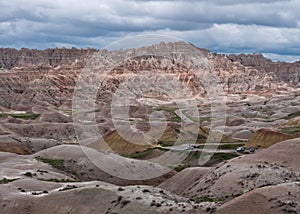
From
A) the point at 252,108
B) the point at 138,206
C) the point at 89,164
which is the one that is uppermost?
the point at 138,206

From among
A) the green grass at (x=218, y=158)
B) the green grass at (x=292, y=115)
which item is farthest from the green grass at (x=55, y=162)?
the green grass at (x=292, y=115)

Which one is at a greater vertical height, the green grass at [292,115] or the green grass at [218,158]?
the green grass at [218,158]

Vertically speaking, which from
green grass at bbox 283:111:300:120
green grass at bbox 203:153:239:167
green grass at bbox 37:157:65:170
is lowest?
green grass at bbox 283:111:300:120

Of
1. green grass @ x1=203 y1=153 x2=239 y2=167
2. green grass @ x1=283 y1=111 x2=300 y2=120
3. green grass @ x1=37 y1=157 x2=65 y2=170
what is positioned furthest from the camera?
green grass @ x1=283 y1=111 x2=300 y2=120

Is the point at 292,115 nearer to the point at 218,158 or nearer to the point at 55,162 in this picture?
the point at 218,158

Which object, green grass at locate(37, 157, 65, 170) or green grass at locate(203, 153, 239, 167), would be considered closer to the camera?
green grass at locate(37, 157, 65, 170)

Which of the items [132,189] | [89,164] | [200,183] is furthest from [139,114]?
[132,189]

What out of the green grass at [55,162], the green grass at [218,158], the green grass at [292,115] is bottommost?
the green grass at [292,115]

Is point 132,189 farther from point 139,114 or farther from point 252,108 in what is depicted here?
point 252,108

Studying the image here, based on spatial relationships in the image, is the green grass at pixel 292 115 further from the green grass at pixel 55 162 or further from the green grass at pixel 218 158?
the green grass at pixel 55 162

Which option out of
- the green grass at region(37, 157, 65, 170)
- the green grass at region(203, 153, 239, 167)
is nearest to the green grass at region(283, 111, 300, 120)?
the green grass at region(203, 153, 239, 167)

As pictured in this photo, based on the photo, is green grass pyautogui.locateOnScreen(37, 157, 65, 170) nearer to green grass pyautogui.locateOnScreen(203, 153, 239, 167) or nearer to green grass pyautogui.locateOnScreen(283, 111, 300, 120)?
green grass pyautogui.locateOnScreen(203, 153, 239, 167)
